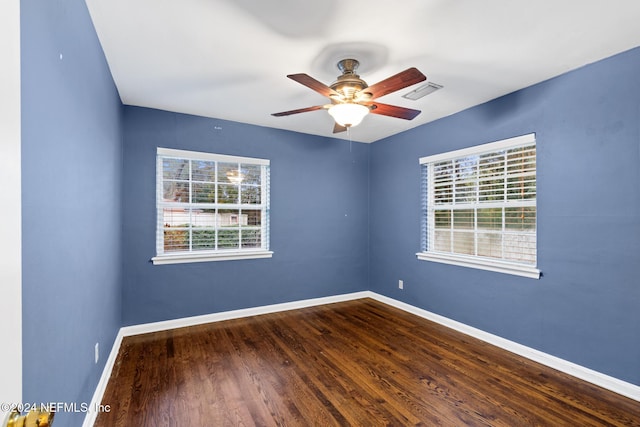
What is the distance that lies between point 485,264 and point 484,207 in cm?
62

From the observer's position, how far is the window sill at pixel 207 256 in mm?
3558

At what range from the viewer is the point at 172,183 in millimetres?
3664

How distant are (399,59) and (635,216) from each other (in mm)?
2095

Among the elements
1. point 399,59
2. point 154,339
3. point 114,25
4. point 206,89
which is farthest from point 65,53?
point 154,339

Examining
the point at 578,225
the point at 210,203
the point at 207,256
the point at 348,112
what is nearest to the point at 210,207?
the point at 210,203

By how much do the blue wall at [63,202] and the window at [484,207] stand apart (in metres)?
3.45

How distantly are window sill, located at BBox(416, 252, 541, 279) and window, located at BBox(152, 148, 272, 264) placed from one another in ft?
6.97

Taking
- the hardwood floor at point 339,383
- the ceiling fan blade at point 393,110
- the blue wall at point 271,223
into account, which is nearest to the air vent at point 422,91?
the ceiling fan blade at point 393,110

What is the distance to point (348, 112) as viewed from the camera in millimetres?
2355

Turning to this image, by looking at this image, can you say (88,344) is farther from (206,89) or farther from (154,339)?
(206,89)

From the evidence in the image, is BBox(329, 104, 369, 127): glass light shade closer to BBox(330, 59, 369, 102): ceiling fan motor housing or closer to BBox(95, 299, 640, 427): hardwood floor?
BBox(330, 59, 369, 102): ceiling fan motor housing

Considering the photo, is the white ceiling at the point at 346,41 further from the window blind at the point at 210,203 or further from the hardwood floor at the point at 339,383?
the hardwood floor at the point at 339,383

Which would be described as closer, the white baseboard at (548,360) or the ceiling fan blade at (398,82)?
the ceiling fan blade at (398,82)

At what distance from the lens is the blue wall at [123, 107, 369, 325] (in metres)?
3.47
